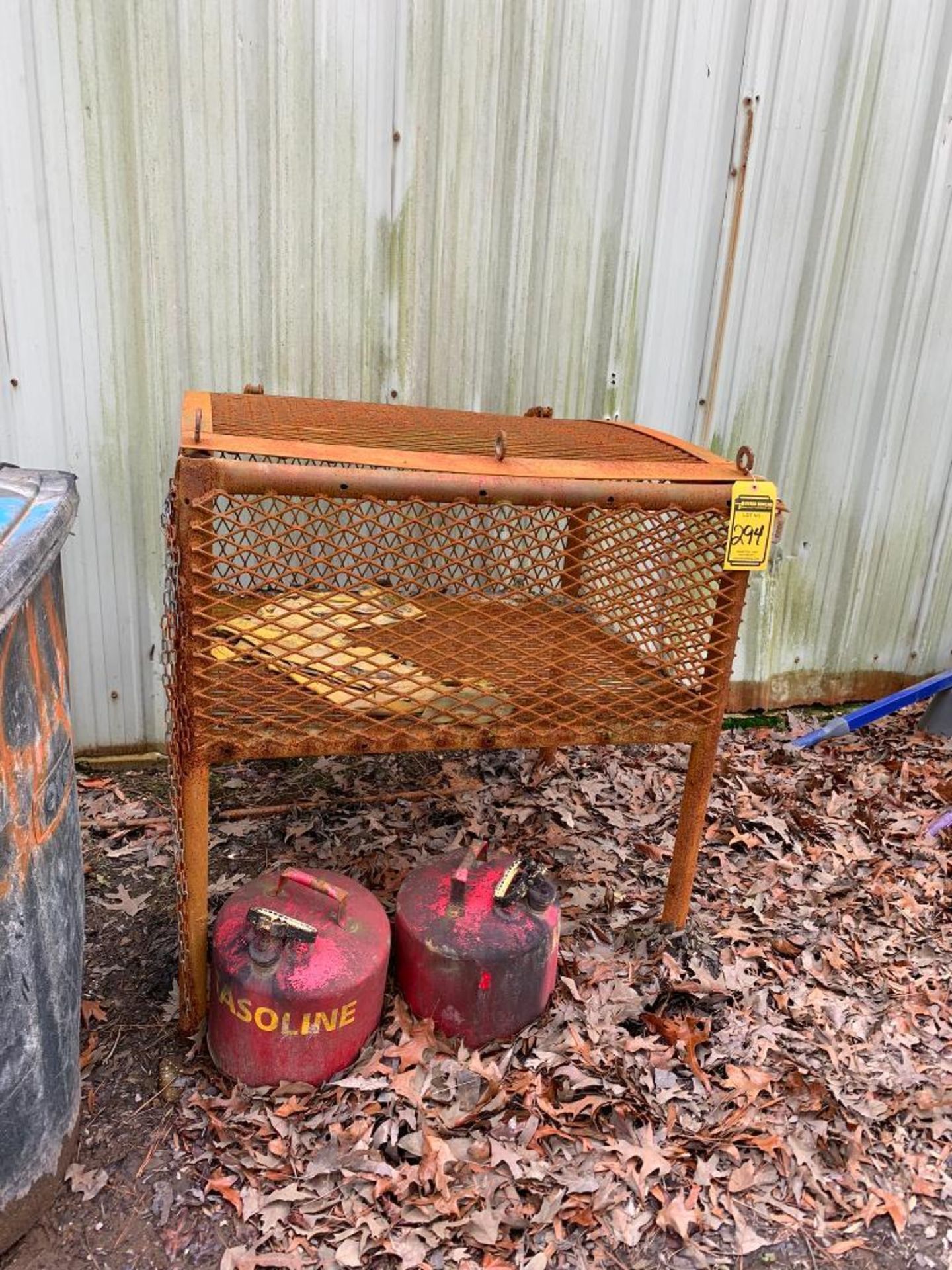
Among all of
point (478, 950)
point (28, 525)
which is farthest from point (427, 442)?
point (478, 950)

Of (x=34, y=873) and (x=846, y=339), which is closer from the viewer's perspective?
(x=34, y=873)

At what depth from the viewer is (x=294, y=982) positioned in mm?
2193

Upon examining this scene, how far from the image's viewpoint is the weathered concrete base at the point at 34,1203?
1.87 meters

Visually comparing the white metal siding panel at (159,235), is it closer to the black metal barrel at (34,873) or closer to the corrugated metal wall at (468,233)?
the corrugated metal wall at (468,233)

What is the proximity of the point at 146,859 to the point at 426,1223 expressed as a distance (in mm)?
1640

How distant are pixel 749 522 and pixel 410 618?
90 centimetres

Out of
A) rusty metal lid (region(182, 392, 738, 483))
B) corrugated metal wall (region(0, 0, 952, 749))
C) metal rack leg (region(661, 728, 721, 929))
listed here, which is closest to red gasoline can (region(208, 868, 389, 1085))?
metal rack leg (region(661, 728, 721, 929))

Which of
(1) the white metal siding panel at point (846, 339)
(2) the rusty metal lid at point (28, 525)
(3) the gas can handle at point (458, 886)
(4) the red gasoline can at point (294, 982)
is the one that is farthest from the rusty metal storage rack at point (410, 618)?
(1) the white metal siding panel at point (846, 339)

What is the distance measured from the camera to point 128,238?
3.17 m

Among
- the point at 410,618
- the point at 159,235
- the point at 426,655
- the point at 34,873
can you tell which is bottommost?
the point at 34,873

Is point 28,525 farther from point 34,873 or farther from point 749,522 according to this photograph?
point 749,522

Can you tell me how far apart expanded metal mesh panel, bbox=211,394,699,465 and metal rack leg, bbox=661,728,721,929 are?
831 millimetres

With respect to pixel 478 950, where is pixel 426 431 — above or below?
above

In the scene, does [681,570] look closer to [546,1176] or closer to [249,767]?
[546,1176]
